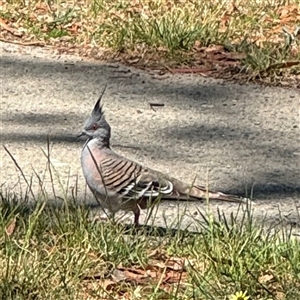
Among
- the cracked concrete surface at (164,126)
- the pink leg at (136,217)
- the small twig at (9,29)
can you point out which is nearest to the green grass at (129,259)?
the pink leg at (136,217)

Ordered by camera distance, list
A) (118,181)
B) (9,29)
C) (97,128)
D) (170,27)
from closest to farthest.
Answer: (118,181) < (97,128) < (170,27) < (9,29)

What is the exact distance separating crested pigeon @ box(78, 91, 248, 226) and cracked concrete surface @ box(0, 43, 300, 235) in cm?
38

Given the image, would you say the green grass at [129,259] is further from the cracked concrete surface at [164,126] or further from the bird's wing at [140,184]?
the cracked concrete surface at [164,126]

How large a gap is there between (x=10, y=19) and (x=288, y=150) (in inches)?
124

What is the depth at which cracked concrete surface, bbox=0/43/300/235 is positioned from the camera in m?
5.98

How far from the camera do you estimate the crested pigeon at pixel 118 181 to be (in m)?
4.80

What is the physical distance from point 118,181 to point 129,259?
54 cm

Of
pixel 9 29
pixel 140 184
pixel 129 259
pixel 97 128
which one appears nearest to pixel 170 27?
pixel 9 29

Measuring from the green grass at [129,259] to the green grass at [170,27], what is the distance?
130 inches

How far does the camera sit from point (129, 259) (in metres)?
4.38

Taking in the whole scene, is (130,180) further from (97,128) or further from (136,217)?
(97,128)

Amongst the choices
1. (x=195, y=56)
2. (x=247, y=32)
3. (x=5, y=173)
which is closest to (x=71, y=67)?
(x=195, y=56)

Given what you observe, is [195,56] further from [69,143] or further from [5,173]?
[5,173]

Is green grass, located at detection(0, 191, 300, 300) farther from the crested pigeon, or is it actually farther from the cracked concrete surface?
the cracked concrete surface
